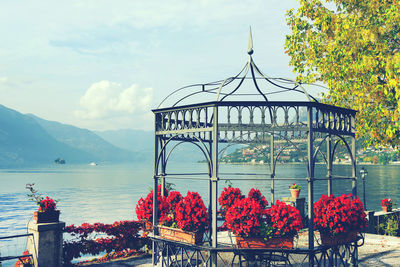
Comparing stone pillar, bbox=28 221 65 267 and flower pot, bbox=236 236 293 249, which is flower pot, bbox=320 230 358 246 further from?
stone pillar, bbox=28 221 65 267

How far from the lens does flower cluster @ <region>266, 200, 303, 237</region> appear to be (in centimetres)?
911

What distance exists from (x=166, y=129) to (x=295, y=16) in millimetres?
13127

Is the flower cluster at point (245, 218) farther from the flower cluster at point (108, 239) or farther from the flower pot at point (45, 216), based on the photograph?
the flower cluster at point (108, 239)

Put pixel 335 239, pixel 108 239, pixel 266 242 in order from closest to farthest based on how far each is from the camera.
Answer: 1. pixel 266 242
2. pixel 335 239
3. pixel 108 239

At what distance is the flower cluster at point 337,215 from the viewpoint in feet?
32.2

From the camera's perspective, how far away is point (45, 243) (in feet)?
36.6

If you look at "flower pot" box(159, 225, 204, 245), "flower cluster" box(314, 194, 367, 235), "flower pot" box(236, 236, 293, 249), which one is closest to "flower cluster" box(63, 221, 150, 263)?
"flower pot" box(159, 225, 204, 245)

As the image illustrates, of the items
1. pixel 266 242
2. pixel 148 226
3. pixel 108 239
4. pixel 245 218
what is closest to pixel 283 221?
pixel 266 242

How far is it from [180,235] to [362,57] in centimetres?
1226

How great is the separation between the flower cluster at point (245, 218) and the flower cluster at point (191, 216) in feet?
2.42

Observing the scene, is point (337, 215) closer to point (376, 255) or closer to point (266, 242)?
point (266, 242)

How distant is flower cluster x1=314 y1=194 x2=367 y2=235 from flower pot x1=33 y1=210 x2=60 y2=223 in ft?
24.0

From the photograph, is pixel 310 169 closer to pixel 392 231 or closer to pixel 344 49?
pixel 344 49

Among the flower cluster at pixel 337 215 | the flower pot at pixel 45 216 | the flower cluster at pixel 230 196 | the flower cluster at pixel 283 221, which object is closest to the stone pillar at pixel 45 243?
the flower pot at pixel 45 216
